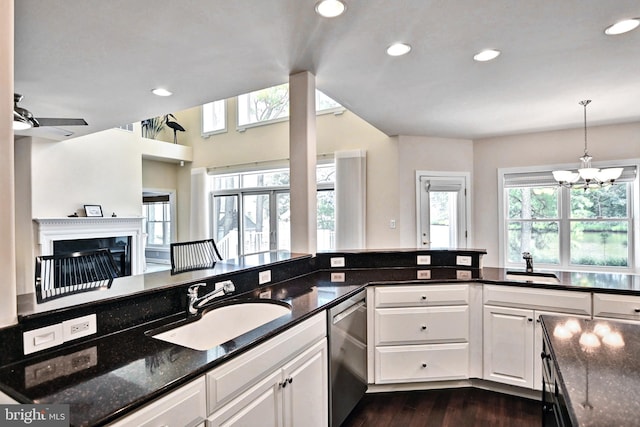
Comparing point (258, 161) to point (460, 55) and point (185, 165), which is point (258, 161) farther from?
point (460, 55)

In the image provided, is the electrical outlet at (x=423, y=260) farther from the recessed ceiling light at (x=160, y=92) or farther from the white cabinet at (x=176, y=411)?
the recessed ceiling light at (x=160, y=92)

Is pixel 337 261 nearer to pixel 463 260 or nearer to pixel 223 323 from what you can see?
pixel 463 260

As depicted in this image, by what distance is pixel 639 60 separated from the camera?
243 cm

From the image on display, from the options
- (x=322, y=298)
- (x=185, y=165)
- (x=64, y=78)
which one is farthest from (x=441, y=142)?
(x=185, y=165)

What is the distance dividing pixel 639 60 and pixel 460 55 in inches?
52.6

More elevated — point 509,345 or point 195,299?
point 195,299

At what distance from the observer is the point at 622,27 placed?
78.7 inches

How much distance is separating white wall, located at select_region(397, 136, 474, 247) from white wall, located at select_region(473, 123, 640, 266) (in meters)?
0.38

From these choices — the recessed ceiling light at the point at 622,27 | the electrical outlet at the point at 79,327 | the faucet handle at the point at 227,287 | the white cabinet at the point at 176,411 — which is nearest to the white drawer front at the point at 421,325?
the faucet handle at the point at 227,287

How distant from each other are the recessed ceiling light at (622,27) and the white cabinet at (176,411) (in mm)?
2856

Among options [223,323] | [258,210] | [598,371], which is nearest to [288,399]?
[223,323]

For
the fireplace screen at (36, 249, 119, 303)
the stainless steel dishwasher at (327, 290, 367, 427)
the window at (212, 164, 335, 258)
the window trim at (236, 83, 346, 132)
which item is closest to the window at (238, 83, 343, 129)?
the window trim at (236, 83, 346, 132)

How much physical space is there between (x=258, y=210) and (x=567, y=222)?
196 inches

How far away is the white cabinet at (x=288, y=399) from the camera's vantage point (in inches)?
48.3
